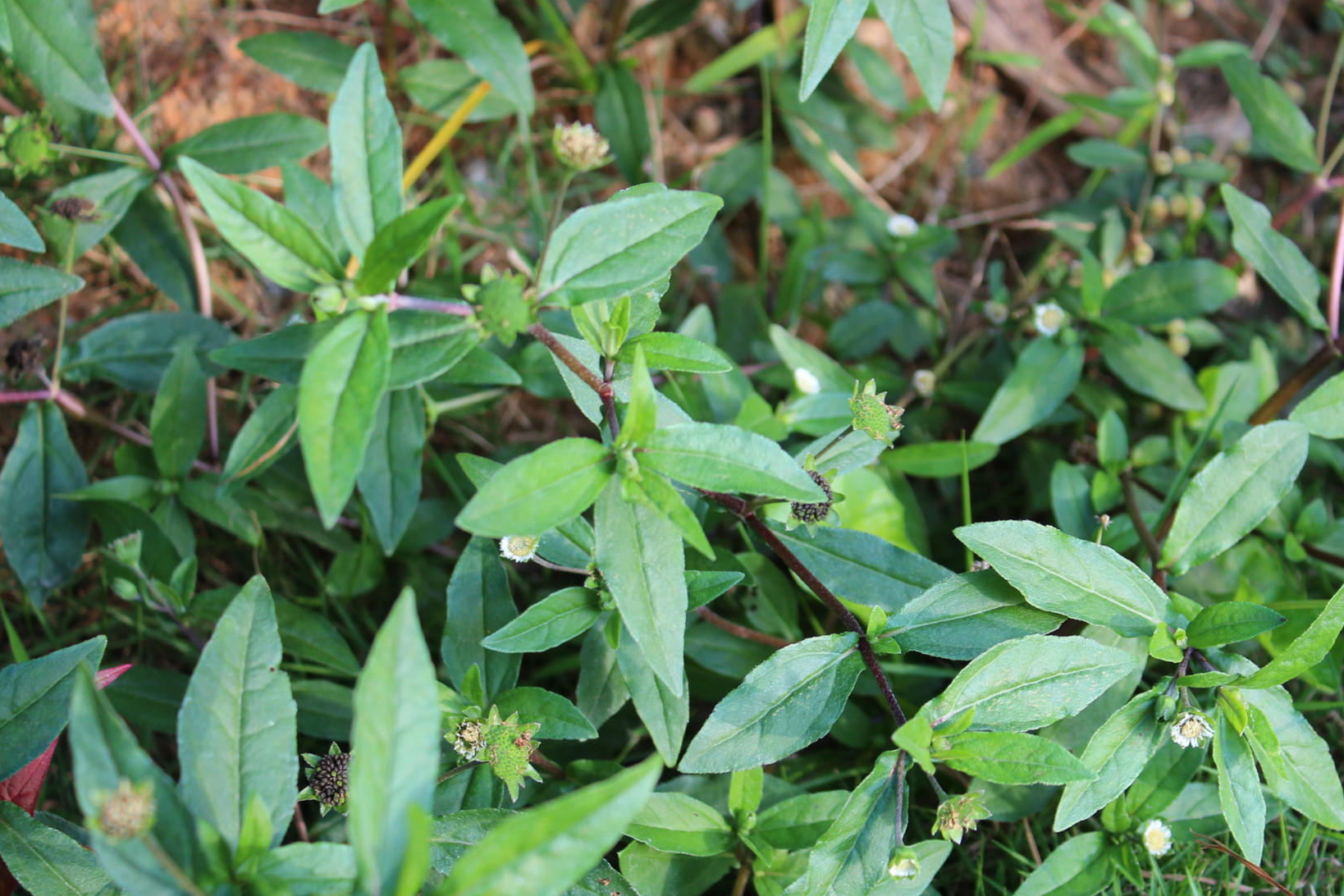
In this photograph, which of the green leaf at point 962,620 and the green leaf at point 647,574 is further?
the green leaf at point 962,620

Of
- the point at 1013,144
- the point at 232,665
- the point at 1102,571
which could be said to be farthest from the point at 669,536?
the point at 1013,144

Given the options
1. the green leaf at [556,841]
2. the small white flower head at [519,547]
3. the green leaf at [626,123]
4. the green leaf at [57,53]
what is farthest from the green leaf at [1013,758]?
the green leaf at [57,53]

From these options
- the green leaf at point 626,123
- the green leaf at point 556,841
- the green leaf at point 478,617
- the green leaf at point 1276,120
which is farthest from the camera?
the green leaf at point 626,123

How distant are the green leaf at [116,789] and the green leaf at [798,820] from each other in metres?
1.02

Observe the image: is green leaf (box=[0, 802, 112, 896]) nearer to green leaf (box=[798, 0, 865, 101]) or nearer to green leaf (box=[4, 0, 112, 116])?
green leaf (box=[4, 0, 112, 116])

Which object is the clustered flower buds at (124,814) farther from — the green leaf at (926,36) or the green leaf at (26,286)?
the green leaf at (926,36)

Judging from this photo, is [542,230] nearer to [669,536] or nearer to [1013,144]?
[669,536]

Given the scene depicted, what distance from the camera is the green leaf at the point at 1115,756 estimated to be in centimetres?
166

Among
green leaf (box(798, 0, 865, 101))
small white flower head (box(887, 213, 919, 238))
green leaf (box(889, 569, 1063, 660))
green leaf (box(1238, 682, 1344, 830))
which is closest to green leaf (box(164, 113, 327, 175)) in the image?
green leaf (box(798, 0, 865, 101))

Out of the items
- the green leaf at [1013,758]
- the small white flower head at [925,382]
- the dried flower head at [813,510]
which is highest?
the dried flower head at [813,510]

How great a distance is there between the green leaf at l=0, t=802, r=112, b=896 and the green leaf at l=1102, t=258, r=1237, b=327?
8.26 ft

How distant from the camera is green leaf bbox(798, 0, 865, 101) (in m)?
1.79

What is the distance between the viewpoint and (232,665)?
58.0 inches

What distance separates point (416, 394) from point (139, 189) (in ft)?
3.20
